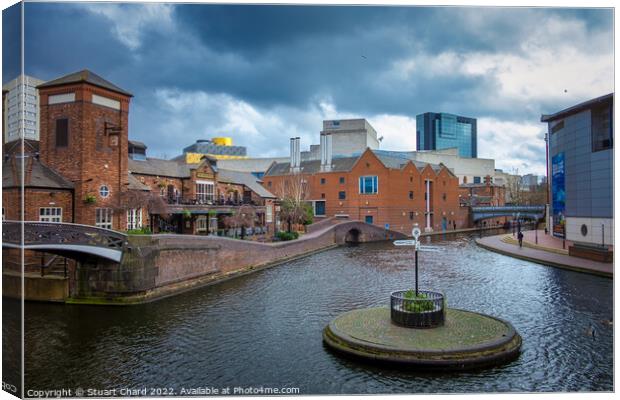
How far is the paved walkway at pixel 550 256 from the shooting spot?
21.7 meters

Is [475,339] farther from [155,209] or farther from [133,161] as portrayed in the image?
[133,161]

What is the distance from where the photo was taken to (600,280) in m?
21.8

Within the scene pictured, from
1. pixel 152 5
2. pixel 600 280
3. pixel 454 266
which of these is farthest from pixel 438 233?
pixel 152 5

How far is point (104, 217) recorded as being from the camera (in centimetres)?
1911

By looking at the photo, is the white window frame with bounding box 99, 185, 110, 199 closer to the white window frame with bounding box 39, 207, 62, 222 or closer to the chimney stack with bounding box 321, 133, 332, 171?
the white window frame with bounding box 39, 207, 62, 222

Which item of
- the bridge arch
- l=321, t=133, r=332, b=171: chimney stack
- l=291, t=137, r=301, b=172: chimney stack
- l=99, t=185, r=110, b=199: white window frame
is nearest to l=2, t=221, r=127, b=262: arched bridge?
l=99, t=185, r=110, b=199: white window frame

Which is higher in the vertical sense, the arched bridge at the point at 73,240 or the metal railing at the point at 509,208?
the metal railing at the point at 509,208

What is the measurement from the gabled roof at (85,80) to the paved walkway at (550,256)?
22.5 metres

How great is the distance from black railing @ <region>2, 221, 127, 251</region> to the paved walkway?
72.6ft

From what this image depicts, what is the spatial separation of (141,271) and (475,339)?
558 inches

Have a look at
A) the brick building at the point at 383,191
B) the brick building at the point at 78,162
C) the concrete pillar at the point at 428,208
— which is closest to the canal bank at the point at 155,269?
the brick building at the point at 78,162

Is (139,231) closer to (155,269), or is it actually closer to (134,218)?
(134,218)

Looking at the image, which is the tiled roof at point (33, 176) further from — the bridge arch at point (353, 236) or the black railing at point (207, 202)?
the bridge arch at point (353, 236)

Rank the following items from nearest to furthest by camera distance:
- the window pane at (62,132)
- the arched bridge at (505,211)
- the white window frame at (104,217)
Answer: the window pane at (62,132) → the white window frame at (104,217) → the arched bridge at (505,211)
